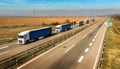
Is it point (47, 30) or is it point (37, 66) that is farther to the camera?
point (47, 30)

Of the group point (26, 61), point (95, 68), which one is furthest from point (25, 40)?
point (95, 68)

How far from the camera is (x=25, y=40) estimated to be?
42.1m

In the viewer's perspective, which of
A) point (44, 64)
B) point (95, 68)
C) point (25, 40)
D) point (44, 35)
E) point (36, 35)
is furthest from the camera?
point (44, 35)

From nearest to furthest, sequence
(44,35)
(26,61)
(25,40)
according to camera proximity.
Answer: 1. (26,61)
2. (25,40)
3. (44,35)

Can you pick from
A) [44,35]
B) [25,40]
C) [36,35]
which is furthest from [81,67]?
[44,35]

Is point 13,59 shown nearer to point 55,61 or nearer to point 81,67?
point 55,61

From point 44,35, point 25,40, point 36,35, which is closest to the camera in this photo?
point 25,40

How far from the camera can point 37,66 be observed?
855 inches

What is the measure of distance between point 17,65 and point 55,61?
5.55 metres

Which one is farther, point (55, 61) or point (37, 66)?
point (55, 61)

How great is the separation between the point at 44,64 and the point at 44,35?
31714 mm

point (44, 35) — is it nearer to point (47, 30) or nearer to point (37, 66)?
point (47, 30)

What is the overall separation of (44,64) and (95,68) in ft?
22.7

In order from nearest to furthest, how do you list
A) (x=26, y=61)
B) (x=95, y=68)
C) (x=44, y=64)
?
(x=95, y=68) < (x=44, y=64) < (x=26, y=61)
